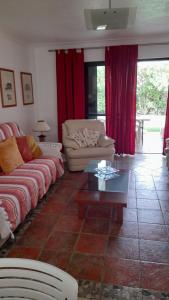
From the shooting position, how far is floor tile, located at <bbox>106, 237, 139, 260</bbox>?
6.74 feet

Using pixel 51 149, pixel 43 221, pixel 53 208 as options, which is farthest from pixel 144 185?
pixel 43 221

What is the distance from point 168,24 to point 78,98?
2185 millimetres

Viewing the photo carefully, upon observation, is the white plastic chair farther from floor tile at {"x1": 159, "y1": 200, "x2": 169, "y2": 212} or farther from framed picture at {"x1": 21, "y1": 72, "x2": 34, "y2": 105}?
→ framed picture at {"x1": 21, "y1": 72, "x2": 34, "y2": 105}

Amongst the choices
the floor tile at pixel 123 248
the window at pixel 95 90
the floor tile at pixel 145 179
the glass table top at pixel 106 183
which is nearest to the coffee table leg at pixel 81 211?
the glass table top at pixel 106 183

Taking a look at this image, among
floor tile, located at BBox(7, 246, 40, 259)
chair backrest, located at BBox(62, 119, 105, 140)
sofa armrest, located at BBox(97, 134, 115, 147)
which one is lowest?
floor tile, located at BBox(7, 246, 40, 259)

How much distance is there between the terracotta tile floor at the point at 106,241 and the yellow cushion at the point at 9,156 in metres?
0.66

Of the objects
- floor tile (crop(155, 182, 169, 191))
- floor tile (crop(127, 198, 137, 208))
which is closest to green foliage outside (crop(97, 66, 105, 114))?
floor tile (crop(155, 182, 169, 191))

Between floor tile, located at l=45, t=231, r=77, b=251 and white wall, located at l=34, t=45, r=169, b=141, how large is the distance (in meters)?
3.33

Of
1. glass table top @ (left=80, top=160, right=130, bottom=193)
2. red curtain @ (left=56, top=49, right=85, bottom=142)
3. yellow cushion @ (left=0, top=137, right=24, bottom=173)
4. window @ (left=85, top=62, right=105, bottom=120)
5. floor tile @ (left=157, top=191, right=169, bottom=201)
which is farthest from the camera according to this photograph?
window @ (left=85, top=62, right=105, bottom=120)

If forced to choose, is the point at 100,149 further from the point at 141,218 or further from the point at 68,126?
the point at 141,218

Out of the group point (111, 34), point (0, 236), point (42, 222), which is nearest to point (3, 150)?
point (42, 222)

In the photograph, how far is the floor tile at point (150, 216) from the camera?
2.59 metres

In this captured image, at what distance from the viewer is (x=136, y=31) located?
4008 mm

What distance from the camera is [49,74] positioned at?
5129 millimetres
